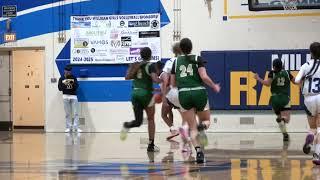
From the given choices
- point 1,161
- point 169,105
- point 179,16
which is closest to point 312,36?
point 179,16

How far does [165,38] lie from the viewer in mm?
19266

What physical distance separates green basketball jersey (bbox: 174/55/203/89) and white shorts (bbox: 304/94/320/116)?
168cm

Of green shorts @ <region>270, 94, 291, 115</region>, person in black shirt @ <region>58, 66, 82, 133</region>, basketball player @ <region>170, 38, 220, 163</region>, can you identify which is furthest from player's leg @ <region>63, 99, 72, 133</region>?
basketball player @ <region>170, 38, 220, 163</region>

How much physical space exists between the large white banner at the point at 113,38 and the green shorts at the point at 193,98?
33.5 ft

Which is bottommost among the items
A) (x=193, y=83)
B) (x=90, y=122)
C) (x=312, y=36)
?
(x=90, y=122)

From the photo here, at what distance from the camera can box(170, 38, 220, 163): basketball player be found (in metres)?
9.08

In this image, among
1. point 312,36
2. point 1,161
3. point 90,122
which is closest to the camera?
point 1,161

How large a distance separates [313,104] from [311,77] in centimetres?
42

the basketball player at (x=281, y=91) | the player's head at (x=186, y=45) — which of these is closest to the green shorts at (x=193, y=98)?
the player's head at (x=186, y=45)

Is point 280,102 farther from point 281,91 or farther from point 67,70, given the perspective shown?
point 67,70

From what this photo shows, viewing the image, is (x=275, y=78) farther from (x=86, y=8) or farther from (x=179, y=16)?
(x=86, y=8)

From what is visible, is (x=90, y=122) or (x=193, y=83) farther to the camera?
(x=90, y=122)

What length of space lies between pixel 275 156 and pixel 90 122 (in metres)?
10.5

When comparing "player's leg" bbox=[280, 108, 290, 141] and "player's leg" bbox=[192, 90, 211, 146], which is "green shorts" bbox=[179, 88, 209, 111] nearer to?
"player's leg" bbox=[192, 90, 211, 146]
